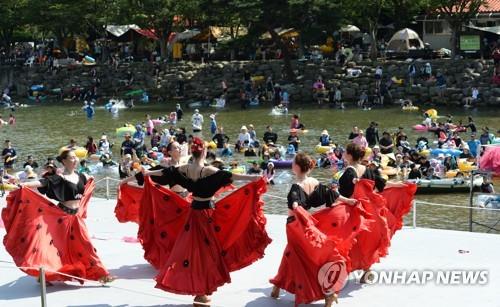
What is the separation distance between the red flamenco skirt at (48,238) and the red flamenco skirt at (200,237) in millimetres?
779

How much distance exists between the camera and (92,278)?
1166cm

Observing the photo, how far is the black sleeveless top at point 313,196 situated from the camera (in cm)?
1030

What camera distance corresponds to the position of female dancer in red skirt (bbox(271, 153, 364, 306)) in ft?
33.1

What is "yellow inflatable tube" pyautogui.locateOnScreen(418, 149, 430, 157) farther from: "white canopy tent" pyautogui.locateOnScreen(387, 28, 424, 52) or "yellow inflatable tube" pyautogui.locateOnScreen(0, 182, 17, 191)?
"white canopy tent" pyautogui.locateOnScreen(387, 28, 424, 52)

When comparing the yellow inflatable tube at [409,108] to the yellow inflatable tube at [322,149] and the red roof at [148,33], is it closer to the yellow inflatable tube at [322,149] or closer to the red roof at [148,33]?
the yellow inflatable tube at [322,149]

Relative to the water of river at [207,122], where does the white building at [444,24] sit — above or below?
above

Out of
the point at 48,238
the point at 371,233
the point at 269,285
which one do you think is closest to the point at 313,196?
the point at 371,233

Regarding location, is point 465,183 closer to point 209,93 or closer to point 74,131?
point 74,131

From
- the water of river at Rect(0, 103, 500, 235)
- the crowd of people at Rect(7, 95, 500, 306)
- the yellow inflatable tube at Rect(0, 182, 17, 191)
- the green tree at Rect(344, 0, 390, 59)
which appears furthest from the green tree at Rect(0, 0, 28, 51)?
the crowd of people at Rect(7, 95, 500, 306)

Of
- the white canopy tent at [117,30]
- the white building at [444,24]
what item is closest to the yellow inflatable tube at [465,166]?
the white building at [444,24]

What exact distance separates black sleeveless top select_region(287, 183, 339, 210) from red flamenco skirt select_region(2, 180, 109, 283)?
2.79 metres

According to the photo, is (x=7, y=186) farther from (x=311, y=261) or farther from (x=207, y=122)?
(x=207, y=122)

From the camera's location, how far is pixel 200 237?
10438 mm

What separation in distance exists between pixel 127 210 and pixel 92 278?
1495 millimetres
